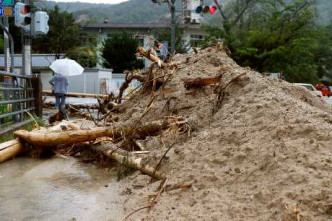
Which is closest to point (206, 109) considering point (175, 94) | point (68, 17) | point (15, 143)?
point (175, 94)

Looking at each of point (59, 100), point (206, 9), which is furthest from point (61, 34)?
point (59, 100)

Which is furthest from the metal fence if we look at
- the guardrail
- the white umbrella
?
the white umbrella

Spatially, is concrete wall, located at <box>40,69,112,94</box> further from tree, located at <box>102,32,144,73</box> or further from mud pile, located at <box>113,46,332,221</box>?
mud pile, located at <box>113,46,332,221</box>

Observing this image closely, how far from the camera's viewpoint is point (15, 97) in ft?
38.1

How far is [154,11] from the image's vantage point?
128125 millimetres

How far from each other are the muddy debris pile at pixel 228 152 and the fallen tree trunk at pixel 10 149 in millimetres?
185

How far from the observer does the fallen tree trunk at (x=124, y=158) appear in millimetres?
5863

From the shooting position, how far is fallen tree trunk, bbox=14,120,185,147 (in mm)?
8133

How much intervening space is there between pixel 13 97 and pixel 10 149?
11.8 feet

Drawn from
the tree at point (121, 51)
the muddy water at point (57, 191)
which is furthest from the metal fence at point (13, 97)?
the tree at point (121, 51)

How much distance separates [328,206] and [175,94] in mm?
5498

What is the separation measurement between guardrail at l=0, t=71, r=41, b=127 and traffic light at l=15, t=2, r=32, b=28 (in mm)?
1407

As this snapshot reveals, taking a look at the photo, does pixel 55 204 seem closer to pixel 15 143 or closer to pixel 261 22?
pixel 15 143

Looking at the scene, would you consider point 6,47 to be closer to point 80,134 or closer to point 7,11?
point 7,11
